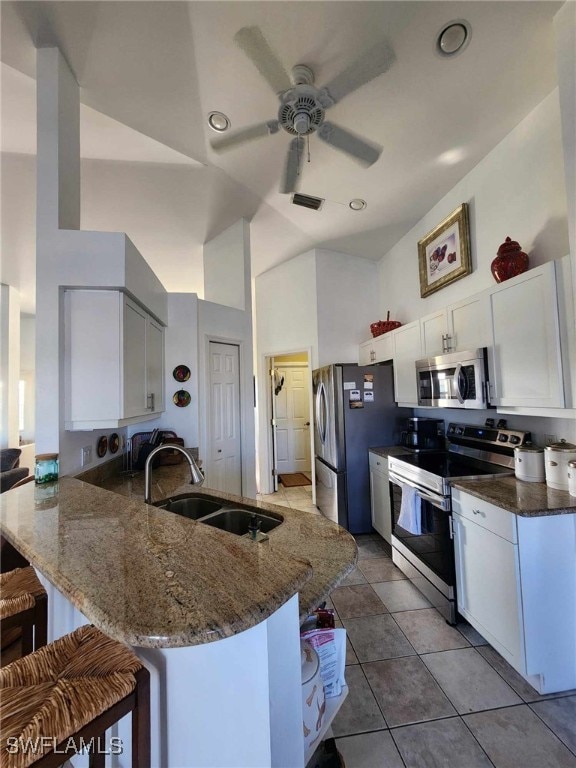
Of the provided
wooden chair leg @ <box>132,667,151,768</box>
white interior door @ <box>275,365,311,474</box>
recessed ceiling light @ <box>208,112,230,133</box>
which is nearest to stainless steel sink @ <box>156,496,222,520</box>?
wooden chair leg @ <box>132,667,151,768</box>

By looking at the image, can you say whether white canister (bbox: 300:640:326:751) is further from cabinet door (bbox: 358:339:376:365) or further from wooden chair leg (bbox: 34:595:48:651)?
cabinet door (bbox: 358:339:376:365)

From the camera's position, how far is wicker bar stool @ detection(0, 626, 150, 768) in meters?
0.67

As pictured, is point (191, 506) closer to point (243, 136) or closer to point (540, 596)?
point (540, 596)

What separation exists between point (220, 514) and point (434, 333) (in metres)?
2.18

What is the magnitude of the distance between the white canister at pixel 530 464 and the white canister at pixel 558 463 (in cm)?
8

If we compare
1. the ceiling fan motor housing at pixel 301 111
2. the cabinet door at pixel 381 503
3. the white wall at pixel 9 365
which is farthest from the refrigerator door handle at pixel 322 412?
the white wall at pixel 9 365

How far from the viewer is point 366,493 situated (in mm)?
3363

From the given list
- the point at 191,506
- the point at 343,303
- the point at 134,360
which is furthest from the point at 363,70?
the point at 343,303

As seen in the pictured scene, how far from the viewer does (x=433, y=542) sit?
7.25ft

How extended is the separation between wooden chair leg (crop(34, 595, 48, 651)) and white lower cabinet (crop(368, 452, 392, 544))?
8.09 feet

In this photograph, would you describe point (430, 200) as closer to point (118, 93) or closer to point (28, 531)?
point (118, 93)

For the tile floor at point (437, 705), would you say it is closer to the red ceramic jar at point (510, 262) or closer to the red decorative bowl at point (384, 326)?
the red ceramic jar at point (510, 262)

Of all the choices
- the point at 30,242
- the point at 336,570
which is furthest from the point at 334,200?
the point at 30,242

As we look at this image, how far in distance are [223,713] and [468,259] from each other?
3.08m
